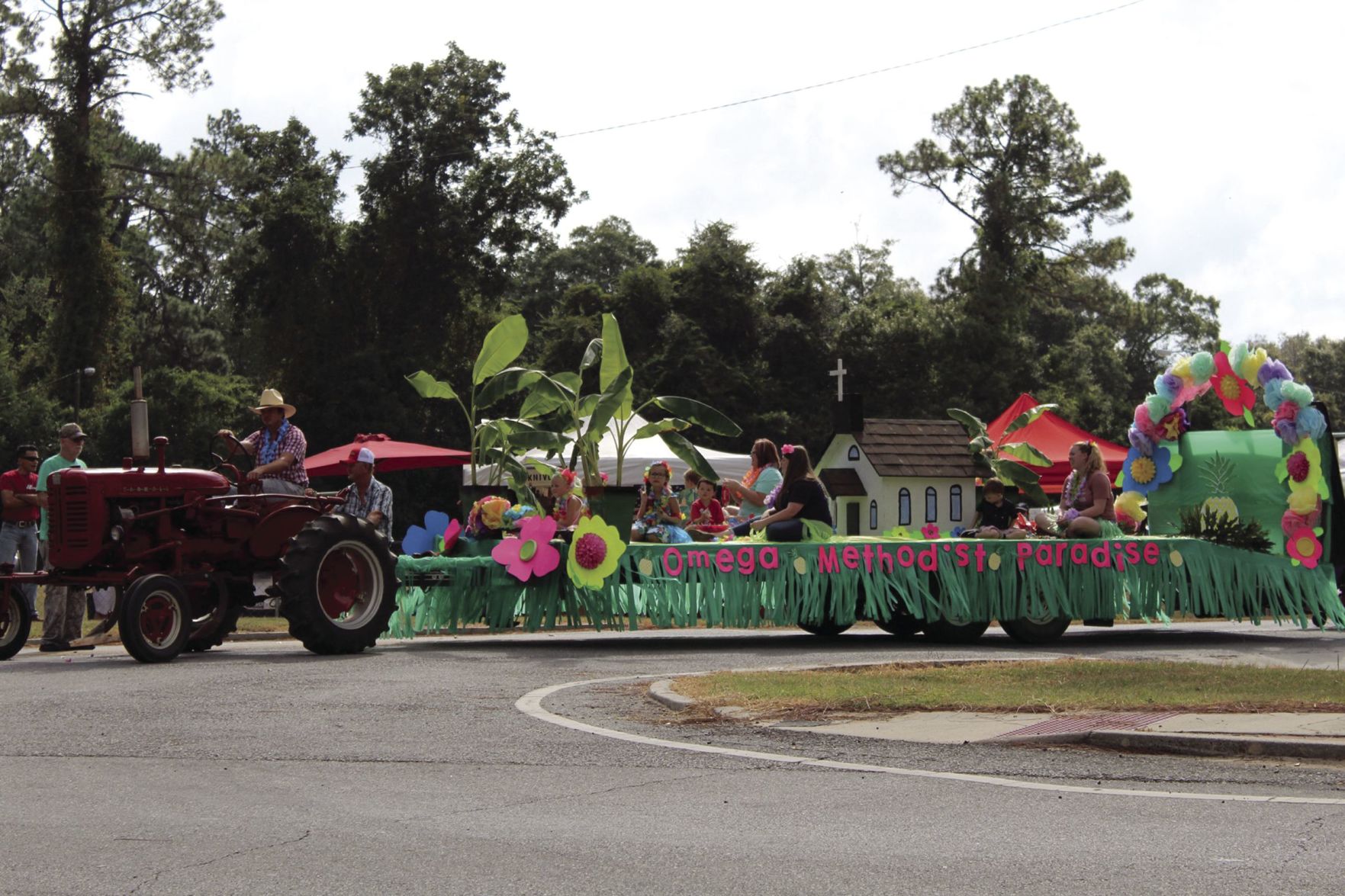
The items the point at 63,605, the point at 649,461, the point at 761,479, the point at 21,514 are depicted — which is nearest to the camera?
the point at 63,605

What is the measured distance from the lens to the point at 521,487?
15.8 m

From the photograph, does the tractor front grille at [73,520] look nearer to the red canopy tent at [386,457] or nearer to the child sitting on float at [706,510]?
the child sitting on float at [706,510]

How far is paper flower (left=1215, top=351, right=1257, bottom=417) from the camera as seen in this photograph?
1733 cm

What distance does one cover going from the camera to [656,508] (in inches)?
649

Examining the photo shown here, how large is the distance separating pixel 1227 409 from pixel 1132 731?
31.2ft

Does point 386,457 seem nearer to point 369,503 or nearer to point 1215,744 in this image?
point 369,503

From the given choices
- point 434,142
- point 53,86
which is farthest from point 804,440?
point 53,86

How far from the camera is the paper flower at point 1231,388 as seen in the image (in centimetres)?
1733

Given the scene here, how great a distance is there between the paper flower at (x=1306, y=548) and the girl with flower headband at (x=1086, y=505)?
6.62 ft

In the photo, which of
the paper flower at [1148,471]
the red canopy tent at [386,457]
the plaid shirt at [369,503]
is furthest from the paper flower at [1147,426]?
the red canopy tent at [386,457]

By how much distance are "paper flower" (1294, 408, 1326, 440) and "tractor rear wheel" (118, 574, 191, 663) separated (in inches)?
439

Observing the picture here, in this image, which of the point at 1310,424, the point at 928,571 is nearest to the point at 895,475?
the point at 1310,424

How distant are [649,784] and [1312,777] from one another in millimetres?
3038

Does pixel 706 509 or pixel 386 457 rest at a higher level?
pixel 386 457
